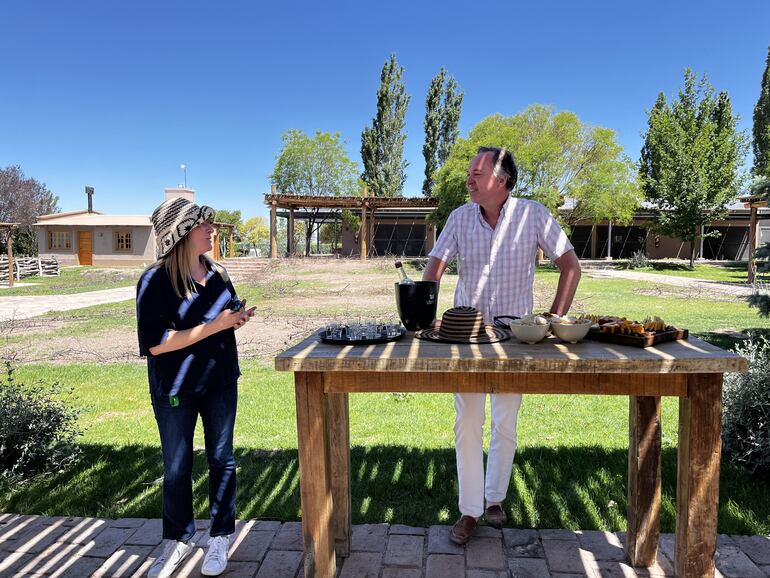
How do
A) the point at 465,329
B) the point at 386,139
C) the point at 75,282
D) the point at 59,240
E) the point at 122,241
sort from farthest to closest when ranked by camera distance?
the point at 386,139
the point at 59,240
the point at 122,241
the point at 75,282
the point at 465,329

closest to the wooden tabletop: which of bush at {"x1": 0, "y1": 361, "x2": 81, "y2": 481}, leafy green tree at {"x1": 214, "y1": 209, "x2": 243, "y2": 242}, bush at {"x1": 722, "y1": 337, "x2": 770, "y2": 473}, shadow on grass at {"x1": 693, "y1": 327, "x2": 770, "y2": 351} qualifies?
bush at {"x1": 722, "y1": 337, "x2": 770, "y2": 473}

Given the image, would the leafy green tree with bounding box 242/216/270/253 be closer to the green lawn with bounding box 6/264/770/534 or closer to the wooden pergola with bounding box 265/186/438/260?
the wooden pergola with bounding box 265/186/438/260

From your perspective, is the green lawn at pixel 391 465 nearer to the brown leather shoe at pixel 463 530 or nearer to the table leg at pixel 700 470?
the brown leather shoe at pixel 463 530

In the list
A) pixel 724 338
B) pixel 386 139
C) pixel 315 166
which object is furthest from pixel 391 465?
pixel 386 139

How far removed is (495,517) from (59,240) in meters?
33.9

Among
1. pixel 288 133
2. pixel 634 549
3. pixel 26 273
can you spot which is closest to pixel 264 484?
pixel 634 549

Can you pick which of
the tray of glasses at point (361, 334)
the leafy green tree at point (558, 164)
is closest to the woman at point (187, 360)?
the tray of glasses at point (361, 334)

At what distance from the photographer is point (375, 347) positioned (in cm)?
169

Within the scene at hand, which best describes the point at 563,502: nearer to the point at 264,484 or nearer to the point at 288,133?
the point at 264,484

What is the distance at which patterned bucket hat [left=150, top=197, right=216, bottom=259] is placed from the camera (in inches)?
75.0

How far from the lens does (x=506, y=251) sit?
89.7 inches

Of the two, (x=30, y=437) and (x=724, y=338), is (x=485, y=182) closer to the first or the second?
(x=30, y=437)

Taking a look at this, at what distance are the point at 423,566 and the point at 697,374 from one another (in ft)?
4.27

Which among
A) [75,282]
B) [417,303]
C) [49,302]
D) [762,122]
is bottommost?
[49,302]
